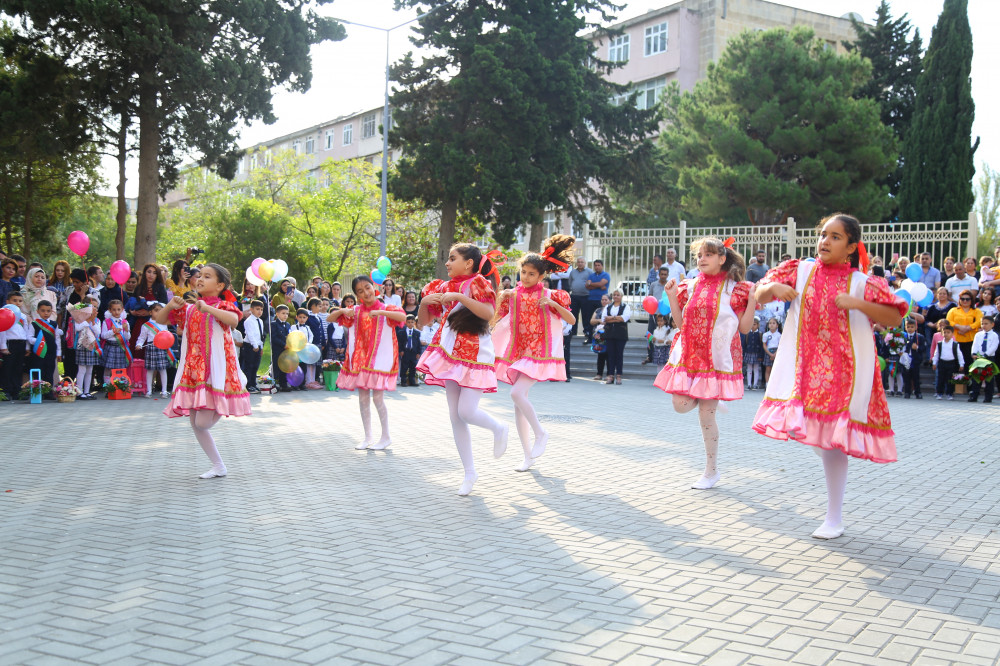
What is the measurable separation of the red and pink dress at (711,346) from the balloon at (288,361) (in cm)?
984

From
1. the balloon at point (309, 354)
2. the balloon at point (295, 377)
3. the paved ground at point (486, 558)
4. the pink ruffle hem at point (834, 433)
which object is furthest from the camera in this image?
the balloon at point (295, 377)

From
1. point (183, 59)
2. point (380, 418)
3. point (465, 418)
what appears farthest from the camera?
point (183, 59)

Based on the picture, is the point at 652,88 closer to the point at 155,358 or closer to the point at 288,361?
the point at 288,361

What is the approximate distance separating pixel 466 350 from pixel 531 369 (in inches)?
46.3

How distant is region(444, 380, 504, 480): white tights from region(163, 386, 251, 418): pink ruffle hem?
191 cm

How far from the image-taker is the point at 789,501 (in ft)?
22.0

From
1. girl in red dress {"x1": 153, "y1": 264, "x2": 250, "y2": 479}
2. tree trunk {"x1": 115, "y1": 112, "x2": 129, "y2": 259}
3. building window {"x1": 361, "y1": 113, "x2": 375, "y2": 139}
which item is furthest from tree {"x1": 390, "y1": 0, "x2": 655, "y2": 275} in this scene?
building window {"x1": 361, "y1": 113, "x2": 375, "y2": 139}

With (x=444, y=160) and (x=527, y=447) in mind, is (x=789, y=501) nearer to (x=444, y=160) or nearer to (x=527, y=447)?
(x=527, y=447)

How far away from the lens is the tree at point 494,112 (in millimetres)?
26172

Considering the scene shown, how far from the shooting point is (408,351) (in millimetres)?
17969

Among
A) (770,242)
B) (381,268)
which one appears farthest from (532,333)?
(770,242)

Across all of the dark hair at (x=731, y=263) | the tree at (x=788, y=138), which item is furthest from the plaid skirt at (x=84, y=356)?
the tree at (x=788, y=138)

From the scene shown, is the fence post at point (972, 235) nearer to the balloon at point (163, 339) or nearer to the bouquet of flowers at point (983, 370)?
the bouquet of flowers at point (983, 370)

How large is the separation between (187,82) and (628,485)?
669 inches
